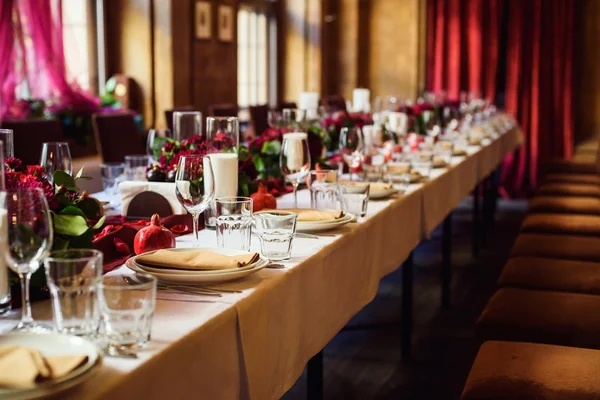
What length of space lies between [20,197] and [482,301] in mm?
3799

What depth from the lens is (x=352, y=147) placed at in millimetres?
3209

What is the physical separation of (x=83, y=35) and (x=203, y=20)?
98 centimetres

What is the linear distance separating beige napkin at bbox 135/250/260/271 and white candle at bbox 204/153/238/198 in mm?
608

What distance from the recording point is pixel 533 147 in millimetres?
9078

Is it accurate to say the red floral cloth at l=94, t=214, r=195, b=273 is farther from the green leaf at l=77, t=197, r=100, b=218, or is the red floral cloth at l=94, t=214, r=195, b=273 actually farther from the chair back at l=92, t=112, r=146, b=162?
the chair back at l=92, t=112, r=146, b=162

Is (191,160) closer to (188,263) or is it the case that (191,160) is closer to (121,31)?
(188,263)

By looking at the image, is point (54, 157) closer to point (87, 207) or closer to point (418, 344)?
point (87, 207)

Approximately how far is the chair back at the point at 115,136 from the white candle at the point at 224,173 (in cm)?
221

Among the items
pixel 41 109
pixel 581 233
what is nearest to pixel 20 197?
pixel 581 233

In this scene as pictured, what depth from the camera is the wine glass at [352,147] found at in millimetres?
3199

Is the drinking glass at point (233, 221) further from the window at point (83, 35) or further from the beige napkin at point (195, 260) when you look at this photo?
the window at point (83, 35)

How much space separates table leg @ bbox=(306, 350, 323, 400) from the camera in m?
2.39

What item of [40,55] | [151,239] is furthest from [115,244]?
[40,55]

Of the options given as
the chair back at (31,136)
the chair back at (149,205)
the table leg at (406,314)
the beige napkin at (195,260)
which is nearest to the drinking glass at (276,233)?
the beige napkin at (195,260)
